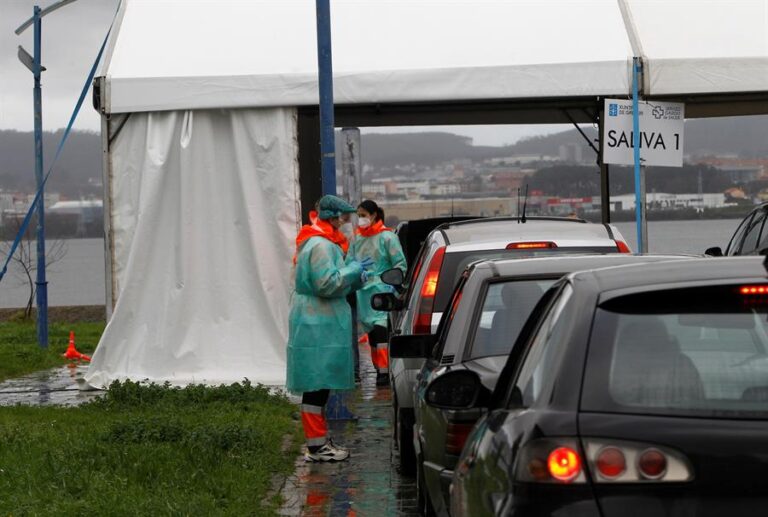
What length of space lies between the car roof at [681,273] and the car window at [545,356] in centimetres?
13

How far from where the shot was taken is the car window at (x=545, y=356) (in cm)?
394

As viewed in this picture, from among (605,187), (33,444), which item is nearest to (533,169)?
(605,187)

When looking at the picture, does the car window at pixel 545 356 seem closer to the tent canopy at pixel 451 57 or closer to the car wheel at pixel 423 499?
the car wheel at pixel 423 499

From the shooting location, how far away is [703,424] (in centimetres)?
366

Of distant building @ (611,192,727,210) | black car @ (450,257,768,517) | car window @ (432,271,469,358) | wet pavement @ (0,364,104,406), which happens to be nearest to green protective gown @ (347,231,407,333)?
wet pavement @ (0,364,104,406)

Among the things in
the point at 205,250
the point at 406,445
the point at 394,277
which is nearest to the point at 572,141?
the point at 205,250

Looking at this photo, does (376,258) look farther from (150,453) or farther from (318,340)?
(150,453)

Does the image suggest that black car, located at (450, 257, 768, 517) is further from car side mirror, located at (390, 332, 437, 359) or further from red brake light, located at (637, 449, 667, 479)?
car side mirror, located at (390, 332, 437, 359)

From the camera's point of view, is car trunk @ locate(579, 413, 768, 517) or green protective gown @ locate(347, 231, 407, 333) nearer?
car trunk @ locate(579, 413, 768, 517)

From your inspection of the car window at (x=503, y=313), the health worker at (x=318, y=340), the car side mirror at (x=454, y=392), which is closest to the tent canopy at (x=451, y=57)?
the health worker at (x=318, y=340)

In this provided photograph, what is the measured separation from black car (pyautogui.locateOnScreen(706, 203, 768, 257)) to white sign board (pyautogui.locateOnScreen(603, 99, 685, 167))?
2.97ft

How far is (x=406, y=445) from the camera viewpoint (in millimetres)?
9281

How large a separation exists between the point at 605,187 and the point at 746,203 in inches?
374

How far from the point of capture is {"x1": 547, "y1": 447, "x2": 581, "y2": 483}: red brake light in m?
3.64
